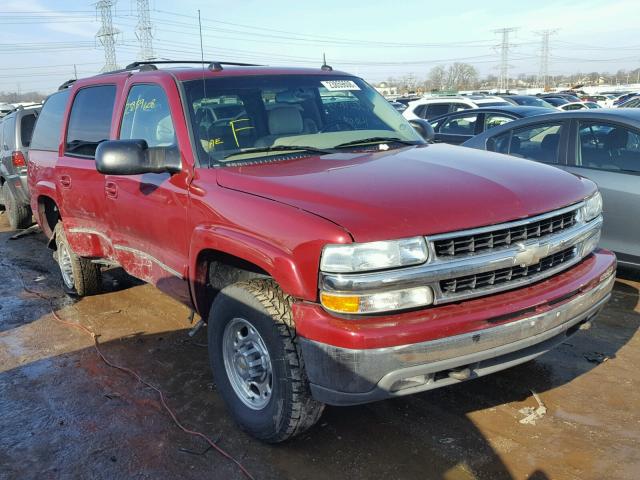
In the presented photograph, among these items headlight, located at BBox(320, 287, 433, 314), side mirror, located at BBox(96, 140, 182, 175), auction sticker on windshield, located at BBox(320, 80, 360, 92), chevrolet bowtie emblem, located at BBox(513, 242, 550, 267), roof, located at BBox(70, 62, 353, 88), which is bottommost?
headlight, located at BBox(320, 287, 433, 314)

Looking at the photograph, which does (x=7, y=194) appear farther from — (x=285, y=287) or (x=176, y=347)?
(x=285, y=287)

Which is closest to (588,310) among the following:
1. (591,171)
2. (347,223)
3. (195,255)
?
(347,223)

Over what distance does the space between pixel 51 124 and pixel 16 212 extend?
4.23 meters

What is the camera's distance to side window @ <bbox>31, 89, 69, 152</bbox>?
18.9ft

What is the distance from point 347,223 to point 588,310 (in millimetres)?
1511

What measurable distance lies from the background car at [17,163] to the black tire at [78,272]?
142 inches

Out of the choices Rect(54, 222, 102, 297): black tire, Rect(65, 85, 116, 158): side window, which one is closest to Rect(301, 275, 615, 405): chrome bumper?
Rect(65, 85, 116, 158): side window

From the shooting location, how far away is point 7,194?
9.66m

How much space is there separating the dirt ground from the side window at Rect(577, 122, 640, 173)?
1.36 m

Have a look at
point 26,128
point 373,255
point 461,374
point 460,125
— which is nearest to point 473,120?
point 460,125

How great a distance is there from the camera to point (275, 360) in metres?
2.90

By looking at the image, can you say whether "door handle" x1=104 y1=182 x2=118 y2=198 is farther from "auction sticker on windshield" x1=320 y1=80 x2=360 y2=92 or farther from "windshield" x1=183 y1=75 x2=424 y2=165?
"auction sticker on windshield" x1=320 y1=80 x2=360 y2=92

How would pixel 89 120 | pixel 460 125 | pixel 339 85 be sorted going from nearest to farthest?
pixel 339 85 < pixel 89 120 < pixel 460 125

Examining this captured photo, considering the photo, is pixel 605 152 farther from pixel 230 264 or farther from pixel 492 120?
pixel 492 120
